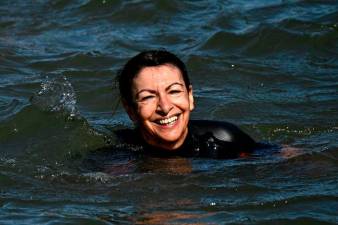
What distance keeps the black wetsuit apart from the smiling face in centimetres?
20

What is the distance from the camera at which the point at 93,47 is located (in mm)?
10609

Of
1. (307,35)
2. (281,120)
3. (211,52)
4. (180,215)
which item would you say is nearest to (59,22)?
(211,52)

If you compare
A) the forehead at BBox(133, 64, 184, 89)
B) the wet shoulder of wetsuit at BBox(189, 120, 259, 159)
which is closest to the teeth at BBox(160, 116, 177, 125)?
the forehead at BBox(133, 64, 184, 89)

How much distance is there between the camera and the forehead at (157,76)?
253 inches

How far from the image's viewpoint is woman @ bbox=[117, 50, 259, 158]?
643 centimetres

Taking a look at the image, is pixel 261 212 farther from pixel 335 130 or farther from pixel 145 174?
pixel 335 130

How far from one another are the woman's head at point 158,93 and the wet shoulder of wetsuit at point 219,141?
1.07ft

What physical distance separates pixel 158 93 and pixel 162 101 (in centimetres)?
6

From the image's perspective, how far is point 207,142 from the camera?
692 centimetres

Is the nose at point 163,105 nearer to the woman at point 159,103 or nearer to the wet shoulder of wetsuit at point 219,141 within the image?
the woman at point 159,103

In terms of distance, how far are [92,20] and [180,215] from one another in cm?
654

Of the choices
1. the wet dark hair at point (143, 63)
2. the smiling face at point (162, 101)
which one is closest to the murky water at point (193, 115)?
the smiling face at point (162, 101)

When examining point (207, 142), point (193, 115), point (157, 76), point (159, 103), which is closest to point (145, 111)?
point (159, 103)

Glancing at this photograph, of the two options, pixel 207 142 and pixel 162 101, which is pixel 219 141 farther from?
pixel 162 101
